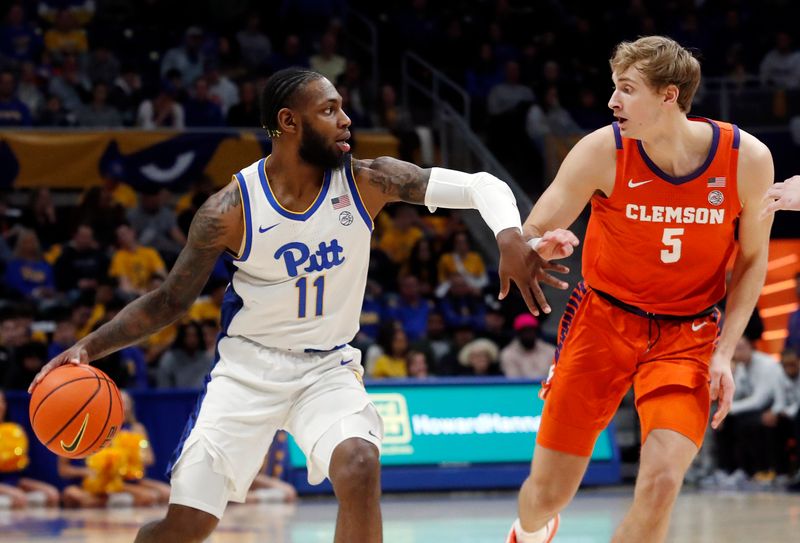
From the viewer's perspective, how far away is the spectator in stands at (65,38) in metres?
16.7

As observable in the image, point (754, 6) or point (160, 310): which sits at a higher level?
point (754, 6)

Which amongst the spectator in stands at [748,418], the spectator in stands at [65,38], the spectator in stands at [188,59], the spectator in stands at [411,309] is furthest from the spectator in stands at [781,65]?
the spectator in stands at [65,38]

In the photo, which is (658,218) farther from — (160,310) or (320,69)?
(320,69)

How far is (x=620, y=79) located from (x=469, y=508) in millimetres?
6313

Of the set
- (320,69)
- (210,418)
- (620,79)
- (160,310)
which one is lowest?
(210,418)

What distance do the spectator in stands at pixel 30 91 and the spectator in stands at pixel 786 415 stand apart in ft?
30.7

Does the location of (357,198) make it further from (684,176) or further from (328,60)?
(328,60)

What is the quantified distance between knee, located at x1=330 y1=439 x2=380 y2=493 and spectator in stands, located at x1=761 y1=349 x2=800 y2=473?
9.01 m

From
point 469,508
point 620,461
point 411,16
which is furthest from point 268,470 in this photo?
point 411,16

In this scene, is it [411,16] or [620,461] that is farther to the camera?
[411,16]

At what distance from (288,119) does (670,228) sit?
166 cm

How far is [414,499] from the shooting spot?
38.6ft

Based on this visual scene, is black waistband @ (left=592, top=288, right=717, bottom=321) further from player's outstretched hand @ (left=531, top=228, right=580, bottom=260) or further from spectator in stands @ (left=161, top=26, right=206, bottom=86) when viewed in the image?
spectator in stands @ (left=161, top=26, right=206, bottom=86)

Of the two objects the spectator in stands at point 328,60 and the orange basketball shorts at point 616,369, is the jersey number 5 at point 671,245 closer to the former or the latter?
the orange basketball shorts at point 616,369
